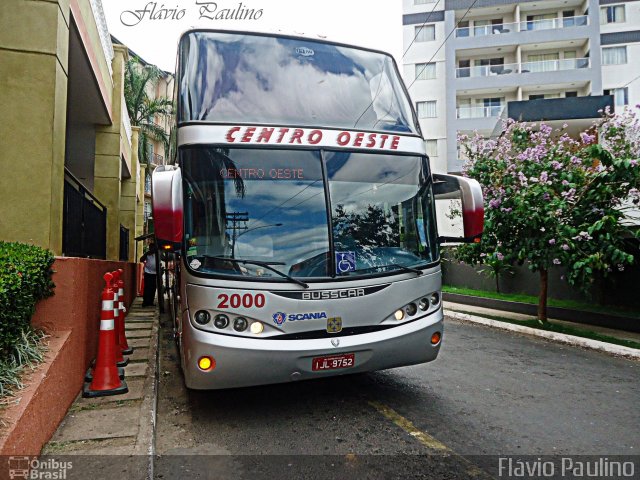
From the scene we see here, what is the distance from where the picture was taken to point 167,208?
156 inches

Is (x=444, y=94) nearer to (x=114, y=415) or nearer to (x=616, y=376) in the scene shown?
(x=616, y=376)

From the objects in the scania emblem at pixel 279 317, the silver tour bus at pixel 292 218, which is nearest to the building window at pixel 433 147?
the silver tour bus at pixel 292 218

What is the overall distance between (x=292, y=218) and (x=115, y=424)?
2.28m

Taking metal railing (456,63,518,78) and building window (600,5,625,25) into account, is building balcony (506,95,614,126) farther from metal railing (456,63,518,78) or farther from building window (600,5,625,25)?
building window (600,5,625,25)

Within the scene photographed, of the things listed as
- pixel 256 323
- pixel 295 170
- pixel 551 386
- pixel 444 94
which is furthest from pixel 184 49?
pixel 444 94

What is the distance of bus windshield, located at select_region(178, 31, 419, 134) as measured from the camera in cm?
465

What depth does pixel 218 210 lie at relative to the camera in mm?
4254

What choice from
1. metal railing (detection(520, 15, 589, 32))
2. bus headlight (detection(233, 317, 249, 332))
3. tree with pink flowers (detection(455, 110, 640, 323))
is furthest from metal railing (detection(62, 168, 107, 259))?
metal railing (detection(520, 15, 589, 32))

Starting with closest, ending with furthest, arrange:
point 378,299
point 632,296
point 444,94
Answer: point 378,299 < point 632,296 < point 444,94

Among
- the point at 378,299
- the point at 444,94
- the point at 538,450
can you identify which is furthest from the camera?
the point at 444,94

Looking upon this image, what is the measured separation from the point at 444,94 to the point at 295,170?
30331mm

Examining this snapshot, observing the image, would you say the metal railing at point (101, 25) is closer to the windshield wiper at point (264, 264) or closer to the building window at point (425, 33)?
the windshield wiper at point (264, 264)

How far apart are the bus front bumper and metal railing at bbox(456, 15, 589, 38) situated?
31.8m

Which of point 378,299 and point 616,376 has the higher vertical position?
point 378,299
